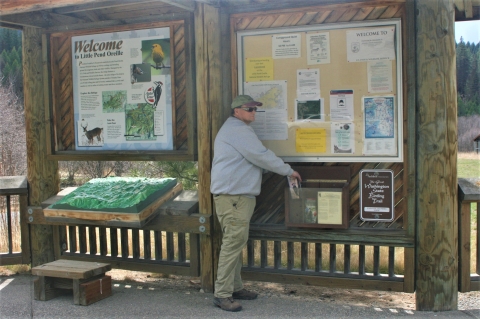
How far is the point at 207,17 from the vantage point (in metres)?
5.16

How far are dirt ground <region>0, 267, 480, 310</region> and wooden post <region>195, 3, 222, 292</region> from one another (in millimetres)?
965

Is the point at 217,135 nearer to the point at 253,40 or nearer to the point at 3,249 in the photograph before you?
the point at 253,40

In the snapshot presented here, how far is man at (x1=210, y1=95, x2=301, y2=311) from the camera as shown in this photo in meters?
4.71

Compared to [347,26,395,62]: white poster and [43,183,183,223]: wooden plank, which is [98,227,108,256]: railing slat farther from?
[347,26,395,62]: white poster

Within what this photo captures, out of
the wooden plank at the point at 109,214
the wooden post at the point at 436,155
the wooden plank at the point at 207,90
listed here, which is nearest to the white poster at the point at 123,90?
the wooden plank at the point at 207,90

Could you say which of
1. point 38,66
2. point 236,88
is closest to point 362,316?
point 236,88

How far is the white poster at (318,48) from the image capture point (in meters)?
4.98

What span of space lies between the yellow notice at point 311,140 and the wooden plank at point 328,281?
1.33 meters

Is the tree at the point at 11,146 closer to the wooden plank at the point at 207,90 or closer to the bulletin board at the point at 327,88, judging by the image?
the wooden plank at the point at 207,90

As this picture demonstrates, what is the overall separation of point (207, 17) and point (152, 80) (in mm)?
971

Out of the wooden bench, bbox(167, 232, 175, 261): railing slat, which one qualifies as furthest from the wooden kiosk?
the wooden bench

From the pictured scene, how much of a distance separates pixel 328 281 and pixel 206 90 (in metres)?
2.36

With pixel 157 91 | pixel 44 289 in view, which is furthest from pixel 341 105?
pixel 44 289

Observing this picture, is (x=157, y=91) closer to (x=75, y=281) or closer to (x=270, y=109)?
(x=270, y=109)
